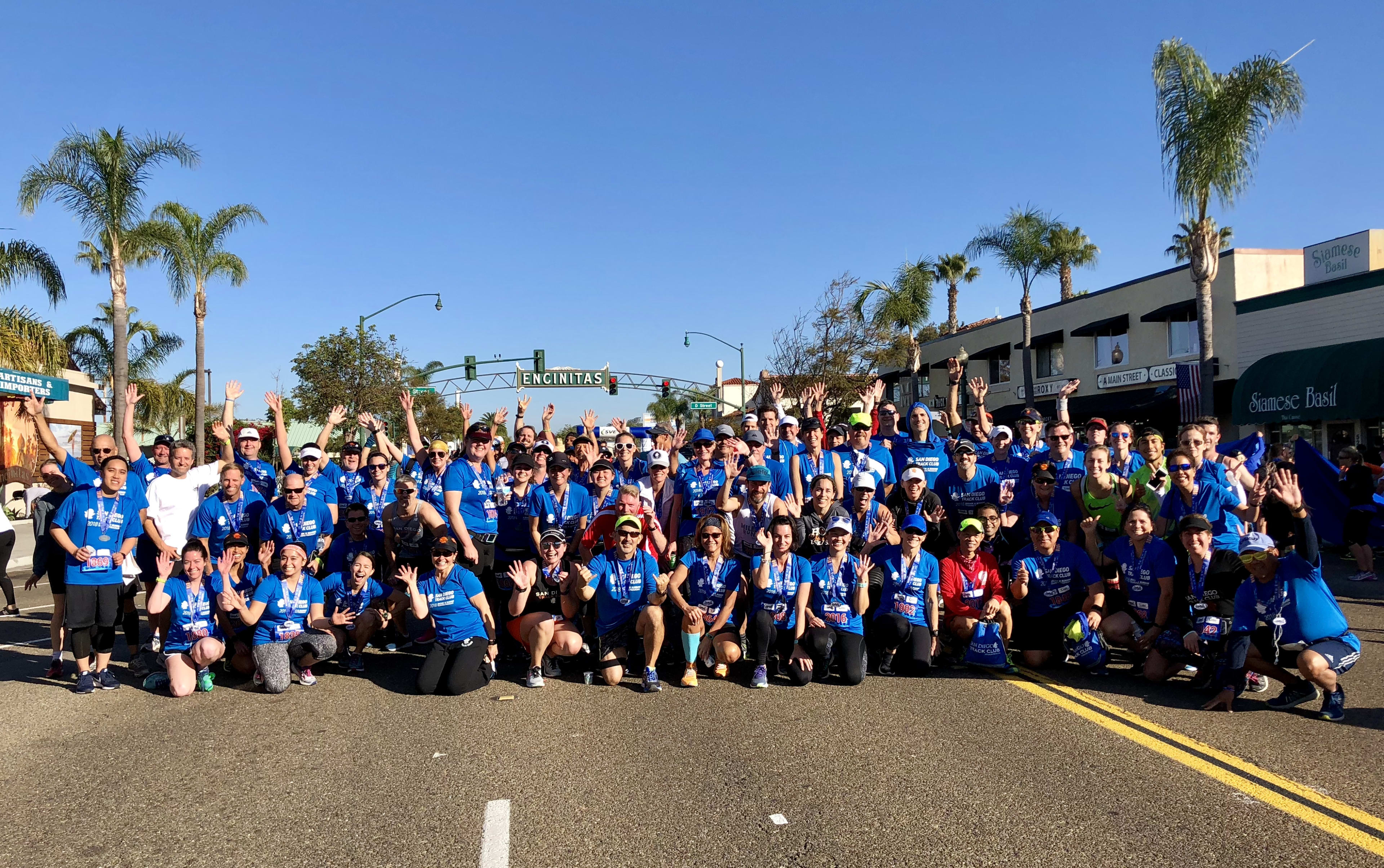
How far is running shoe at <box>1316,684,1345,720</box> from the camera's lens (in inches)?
226

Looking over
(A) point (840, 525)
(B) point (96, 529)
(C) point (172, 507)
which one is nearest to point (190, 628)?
(B) point (96, 529)

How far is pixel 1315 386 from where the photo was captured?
73.4 ft

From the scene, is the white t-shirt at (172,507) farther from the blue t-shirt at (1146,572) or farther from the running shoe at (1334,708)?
the running shoe at (1334,708)

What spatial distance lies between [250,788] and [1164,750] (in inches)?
196

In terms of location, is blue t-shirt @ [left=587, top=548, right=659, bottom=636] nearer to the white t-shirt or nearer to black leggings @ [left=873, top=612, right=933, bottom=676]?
black leggings @ [left=873, top=612, right=933, bottom=676]

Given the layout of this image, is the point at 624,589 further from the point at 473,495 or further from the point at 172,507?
the point at 172,507

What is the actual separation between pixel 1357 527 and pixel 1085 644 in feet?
27.1

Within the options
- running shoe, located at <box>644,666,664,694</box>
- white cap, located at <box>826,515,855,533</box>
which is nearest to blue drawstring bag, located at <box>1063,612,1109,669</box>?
white cap, located at <box>826,515,855,533</box>

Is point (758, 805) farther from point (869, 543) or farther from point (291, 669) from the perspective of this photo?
point (291, 669)

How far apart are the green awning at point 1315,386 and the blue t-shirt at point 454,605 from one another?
21.6 metres

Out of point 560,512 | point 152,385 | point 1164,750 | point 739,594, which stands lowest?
point 1164,750

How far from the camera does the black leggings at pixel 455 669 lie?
6.91 meters

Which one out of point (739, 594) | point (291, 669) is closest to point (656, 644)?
point (739, 594)

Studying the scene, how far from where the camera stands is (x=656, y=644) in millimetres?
7172
